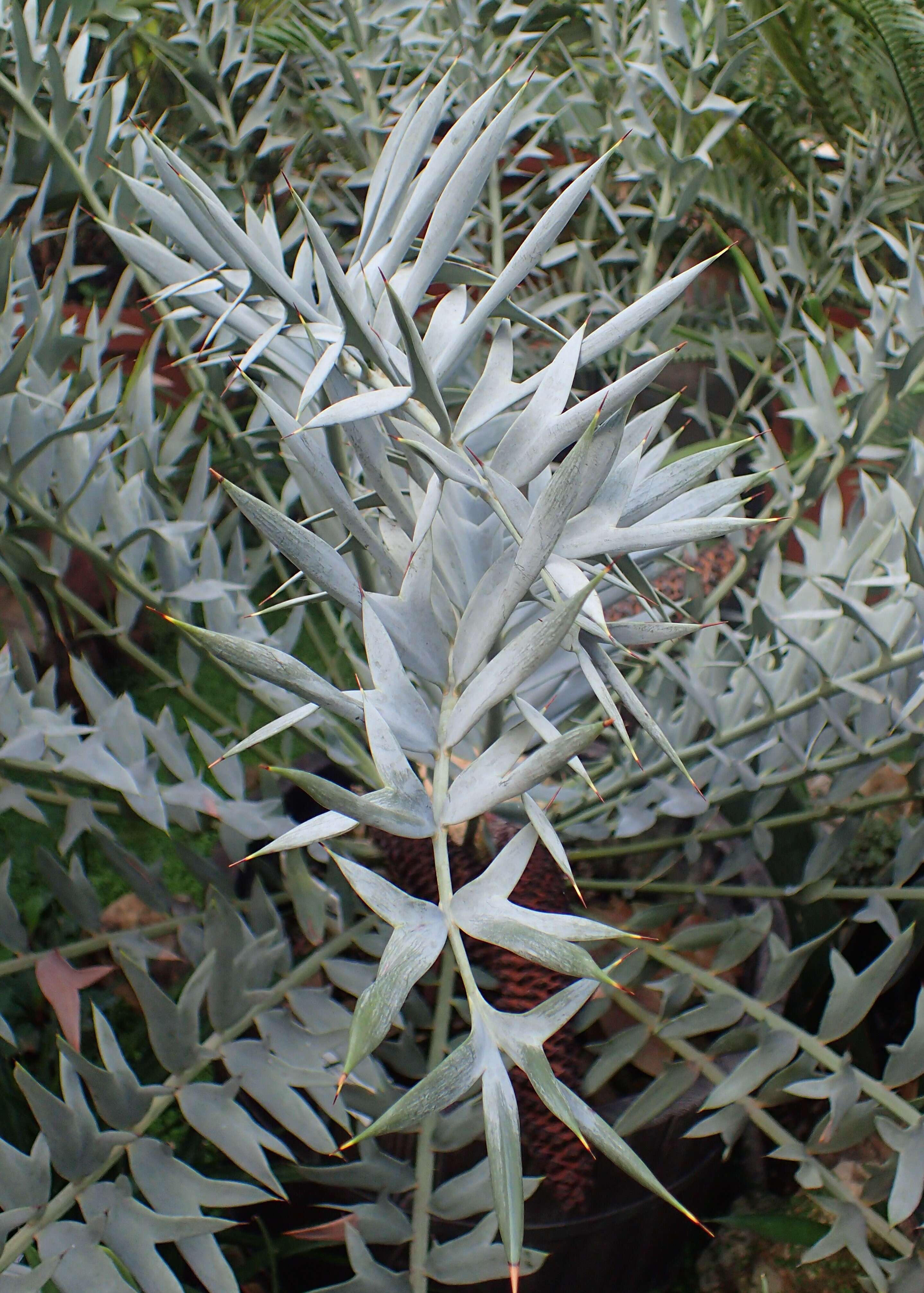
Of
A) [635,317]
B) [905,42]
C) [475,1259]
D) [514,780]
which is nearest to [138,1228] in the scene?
[475,1259]

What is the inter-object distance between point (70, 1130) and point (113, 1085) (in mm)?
18

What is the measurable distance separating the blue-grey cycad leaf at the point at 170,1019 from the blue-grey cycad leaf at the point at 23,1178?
0.16ft

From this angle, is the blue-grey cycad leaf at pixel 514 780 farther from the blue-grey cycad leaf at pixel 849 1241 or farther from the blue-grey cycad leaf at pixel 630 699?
the blue-grey cycad leaf at pixel 849 1241

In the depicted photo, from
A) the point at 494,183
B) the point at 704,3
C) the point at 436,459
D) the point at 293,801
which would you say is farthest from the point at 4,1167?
the point at 704,3

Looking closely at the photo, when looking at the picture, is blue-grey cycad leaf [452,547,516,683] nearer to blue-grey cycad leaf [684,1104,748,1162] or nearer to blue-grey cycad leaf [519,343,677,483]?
blue-grey cycad leaf [519,343,677,483]

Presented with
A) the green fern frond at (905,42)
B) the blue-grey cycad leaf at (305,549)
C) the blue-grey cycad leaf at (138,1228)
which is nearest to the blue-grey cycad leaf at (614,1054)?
the blue-grey cycad leaf at (138,1228)

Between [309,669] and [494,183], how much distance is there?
59 cm

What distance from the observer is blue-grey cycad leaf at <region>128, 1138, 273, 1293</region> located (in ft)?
1.03

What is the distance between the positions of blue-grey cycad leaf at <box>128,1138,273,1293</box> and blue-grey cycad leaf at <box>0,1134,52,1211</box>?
3 cm

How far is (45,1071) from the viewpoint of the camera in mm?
595

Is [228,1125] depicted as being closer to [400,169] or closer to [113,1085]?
[113,1085]

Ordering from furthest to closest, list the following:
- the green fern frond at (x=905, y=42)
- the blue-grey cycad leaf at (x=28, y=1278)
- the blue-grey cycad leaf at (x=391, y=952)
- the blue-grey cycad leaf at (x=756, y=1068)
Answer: the green fern frond at (x=905, y=42), the blue-grey cycad leaf at (x=756, y=1068), the blue-grey cycad leaf at (x=28, y=1278), the blue-grey cycad leaf at (x=391, y=952)

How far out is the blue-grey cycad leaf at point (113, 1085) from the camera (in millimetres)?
312

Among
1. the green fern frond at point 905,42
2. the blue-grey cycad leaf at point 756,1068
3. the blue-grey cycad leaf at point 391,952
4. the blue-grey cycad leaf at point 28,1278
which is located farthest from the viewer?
the green fern frond at point 905,42
